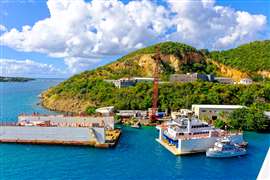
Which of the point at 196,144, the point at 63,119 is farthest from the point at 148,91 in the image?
the point at 196,144

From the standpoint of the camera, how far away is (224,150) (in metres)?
16.2

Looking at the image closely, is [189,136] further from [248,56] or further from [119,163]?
[248,56]

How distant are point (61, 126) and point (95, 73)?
3194cm

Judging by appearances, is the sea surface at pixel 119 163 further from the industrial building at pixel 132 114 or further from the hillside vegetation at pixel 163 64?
the hillside vegetation at pixel 163 64

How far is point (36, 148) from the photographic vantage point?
1711cm

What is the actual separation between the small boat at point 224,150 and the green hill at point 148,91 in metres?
14.2

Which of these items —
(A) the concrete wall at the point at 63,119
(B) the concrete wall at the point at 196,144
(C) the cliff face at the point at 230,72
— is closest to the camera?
(B) the concrete wall at the point at 196,144

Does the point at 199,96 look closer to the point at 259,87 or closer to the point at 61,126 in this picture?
the point at 259,87

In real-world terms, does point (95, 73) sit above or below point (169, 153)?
above

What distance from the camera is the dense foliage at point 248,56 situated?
49.9 metres

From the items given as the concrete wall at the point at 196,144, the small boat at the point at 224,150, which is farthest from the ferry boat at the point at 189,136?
the small boat at the point at 224,150

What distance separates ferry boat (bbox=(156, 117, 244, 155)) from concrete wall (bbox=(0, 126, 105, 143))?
12.8ft

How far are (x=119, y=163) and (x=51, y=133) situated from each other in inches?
216

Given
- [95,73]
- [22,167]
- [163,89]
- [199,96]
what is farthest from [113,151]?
[95,73]
